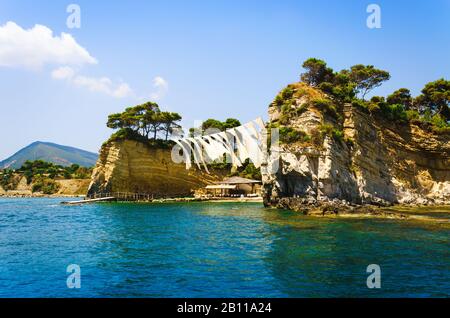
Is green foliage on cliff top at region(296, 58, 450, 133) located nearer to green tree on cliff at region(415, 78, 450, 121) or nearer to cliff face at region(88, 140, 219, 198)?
green tree on cliff at region(415, 78, 450, 121)

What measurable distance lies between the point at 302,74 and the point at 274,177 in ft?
63.6

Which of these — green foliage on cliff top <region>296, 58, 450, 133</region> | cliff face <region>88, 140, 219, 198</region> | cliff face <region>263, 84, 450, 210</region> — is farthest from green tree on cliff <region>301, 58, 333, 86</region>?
cliff face <region>88, 140, 219, 198</region>

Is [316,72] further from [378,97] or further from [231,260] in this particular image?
[231,260]

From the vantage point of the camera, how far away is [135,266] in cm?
1534

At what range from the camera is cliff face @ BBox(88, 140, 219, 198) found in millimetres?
63000

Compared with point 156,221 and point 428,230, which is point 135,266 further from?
point 428,230

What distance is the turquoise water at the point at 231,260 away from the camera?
12062 mm

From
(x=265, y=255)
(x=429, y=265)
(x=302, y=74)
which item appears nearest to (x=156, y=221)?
(x=265, y=255)

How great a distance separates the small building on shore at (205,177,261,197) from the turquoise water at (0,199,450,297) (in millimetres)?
37595

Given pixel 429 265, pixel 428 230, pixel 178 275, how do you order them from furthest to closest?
1. pixel 428 230
2. pixel 429 265
3. pixel 178 275

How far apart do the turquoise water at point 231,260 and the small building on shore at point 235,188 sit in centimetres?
3760

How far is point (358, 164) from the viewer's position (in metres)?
45.2
